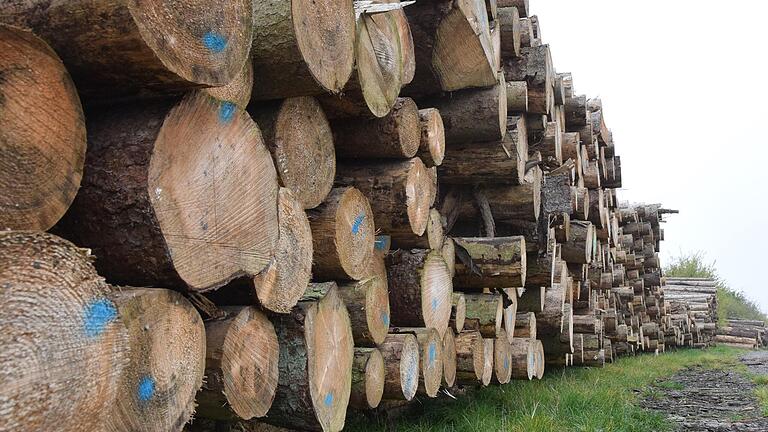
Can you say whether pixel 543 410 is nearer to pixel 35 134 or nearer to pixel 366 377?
pixel 366 377

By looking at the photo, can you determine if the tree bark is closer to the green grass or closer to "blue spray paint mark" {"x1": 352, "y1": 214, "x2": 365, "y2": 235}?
"blue spray paint mark" {"x1": 352, "y1": 214, "x2": 365, "y2": 235}

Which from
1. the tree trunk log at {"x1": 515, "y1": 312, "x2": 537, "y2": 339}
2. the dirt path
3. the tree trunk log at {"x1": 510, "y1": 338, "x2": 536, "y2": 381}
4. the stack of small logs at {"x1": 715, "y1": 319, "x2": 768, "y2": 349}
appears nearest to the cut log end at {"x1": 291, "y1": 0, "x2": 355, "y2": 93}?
the tree trunk log at {"x1": 510, "y1": 338, "x2": 536, "y2": 381}

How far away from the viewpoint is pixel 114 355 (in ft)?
3.89

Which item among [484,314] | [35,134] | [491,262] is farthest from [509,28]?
[35,134]

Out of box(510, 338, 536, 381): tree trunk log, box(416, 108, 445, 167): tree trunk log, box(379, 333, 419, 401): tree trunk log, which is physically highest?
box(416, 108, 445, 167): tree trunk log

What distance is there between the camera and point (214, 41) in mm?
1456

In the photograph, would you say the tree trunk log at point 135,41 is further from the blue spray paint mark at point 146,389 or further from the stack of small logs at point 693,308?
the stack of small logs at point 693,308

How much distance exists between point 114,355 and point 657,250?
1351 centimetres

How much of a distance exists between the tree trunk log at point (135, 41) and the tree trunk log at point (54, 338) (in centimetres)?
42

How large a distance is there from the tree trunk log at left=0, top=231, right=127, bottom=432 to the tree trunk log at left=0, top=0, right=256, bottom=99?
0.42 m

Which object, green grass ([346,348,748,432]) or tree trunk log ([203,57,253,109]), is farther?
green grass ([346,348,748,432])

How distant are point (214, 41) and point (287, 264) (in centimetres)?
74

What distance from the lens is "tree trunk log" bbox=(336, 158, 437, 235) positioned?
2861 millimetres

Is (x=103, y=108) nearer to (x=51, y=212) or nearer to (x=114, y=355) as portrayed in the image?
(x=51, y=212)
